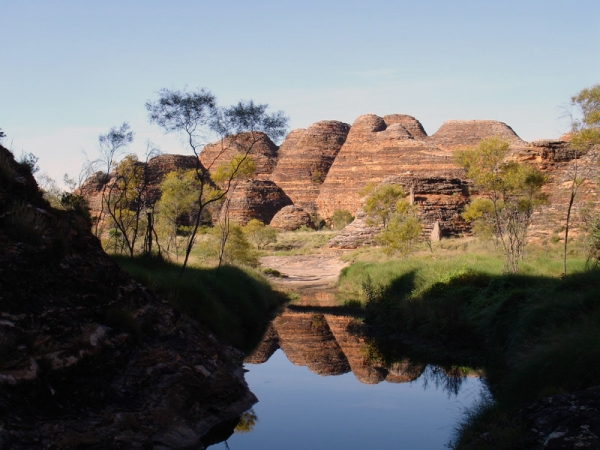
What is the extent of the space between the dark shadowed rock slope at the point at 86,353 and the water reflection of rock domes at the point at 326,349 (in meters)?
2.61

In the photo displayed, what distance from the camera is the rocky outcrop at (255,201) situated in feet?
215

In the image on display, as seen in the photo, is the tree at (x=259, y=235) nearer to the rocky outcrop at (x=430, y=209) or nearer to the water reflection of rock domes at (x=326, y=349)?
the rocky outcrop at (x=430, y=209)

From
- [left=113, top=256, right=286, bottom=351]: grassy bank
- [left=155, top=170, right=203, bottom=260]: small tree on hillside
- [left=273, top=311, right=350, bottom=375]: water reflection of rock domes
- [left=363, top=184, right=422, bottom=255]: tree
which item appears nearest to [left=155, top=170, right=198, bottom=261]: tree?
[left=155, top=170, right=203, bottom=260]: small tree on hillside

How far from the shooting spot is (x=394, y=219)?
102ft

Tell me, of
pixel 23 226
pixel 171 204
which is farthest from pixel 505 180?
pixel 171 204

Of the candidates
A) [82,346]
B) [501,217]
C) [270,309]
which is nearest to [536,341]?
[82,346]

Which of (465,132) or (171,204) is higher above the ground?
(465,132)

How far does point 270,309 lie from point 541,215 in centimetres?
1327

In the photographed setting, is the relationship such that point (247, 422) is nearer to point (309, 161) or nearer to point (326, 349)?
point (326, 349)

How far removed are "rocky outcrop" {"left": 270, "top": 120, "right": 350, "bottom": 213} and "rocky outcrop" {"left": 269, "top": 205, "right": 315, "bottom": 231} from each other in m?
9.00

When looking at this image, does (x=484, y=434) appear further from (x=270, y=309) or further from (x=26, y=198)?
(x=270, y=309)

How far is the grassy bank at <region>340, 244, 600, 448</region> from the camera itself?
25.9 feet

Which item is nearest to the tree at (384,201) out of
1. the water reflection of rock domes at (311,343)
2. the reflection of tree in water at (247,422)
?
the water reflection of rock domes at (311,343)

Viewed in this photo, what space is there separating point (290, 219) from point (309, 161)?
17942 millimetres
